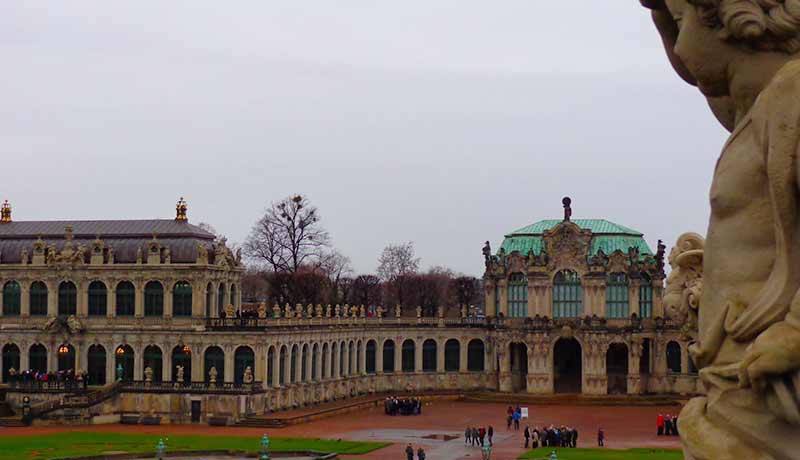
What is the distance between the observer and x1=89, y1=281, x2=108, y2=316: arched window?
3022 inches

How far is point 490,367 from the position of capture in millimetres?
92250

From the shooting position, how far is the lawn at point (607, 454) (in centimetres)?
5259

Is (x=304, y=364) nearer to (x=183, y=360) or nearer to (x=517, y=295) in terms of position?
(x=183, y=360)

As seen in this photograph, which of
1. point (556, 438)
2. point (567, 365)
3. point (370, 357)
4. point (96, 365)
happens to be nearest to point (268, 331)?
point (96, 365)

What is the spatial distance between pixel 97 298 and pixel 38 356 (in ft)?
15.8

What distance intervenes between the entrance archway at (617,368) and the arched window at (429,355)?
486 inches

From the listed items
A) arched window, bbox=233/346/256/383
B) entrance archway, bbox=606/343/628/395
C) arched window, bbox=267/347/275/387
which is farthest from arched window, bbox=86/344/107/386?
entrance archway, bbox=606/343/628/395

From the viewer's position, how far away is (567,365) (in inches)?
3629

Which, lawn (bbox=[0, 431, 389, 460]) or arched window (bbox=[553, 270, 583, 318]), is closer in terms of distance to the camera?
lawn (bbox=[0, 431, 389, 460])

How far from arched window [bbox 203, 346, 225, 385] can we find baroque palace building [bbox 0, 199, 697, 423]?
0.27 ft

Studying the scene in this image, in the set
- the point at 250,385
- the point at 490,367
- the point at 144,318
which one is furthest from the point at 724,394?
the point at 490,367

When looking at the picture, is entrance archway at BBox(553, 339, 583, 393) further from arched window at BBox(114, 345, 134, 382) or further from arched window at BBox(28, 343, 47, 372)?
arched window at BBox(28, 343, 47, 372)

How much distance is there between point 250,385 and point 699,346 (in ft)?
212

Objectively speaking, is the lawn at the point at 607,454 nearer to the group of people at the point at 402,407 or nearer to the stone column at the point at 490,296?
the group of people at the point at 402,407
